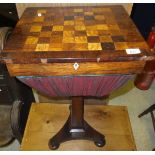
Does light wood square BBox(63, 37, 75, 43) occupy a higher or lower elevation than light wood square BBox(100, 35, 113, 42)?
lower

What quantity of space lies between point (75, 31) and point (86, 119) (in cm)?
70

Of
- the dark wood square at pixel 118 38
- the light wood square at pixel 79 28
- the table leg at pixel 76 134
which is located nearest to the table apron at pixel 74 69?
the dark wood square at pixel 118 38

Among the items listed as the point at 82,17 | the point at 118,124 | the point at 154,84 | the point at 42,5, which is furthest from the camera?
the point at 154,84

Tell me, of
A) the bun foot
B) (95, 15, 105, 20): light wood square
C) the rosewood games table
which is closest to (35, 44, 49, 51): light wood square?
the rosewood games table

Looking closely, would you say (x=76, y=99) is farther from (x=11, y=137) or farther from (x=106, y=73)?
(x=11, y=137)

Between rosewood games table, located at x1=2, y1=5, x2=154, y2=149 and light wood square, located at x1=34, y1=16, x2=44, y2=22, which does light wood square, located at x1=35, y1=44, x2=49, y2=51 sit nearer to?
rosewood games table, located at x1=2, y1=5, x2=154, y2=149

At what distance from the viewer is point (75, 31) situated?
31.5 inches

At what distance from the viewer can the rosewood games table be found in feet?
2.13

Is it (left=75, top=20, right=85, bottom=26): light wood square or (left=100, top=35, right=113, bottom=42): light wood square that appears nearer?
(left=100, top=35, right=113, bottom=42): light wood square

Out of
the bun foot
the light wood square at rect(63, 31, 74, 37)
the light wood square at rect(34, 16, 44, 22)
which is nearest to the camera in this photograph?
the light wood square at rect(63, 31, 74, 37)

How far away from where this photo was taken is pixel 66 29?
818 millimetres

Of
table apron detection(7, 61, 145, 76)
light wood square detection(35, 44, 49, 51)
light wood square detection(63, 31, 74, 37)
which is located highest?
light wood square detection(35, 44, 49, 51)

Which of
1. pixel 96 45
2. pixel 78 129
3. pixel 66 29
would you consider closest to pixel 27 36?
pixel 66 29
